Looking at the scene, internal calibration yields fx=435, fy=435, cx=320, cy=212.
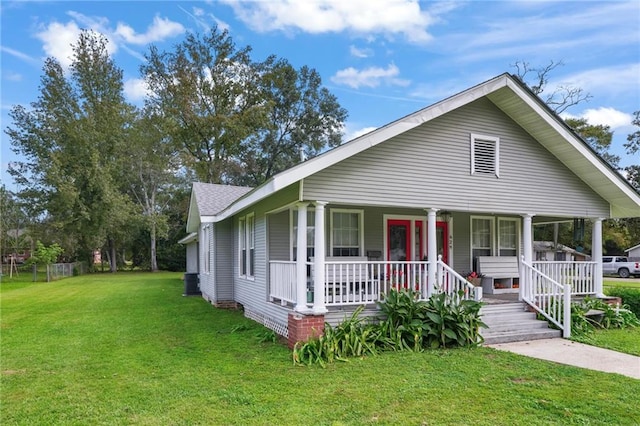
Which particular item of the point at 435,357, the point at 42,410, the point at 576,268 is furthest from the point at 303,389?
the point at 576,268

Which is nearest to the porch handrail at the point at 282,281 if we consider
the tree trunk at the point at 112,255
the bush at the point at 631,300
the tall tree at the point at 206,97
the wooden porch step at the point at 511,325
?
the wooden porch step at the point at 511,325

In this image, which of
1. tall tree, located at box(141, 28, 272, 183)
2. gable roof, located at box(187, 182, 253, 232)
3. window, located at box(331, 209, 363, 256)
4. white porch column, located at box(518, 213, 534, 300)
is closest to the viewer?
white porch column, located at box(518, 213, 534, 300)

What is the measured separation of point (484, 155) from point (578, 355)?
4.34 meters

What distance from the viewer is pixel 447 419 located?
4625 millimetres

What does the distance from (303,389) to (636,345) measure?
663 centimetres

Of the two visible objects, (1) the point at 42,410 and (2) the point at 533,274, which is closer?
(1) the point at 42,410

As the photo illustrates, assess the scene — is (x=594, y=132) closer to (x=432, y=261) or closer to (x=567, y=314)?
(x=567, y=314)

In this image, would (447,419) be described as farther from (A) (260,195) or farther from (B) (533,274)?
(B) (533,274)

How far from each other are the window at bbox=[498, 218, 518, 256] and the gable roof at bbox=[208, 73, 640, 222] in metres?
2.35

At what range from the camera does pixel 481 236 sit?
40.2ft

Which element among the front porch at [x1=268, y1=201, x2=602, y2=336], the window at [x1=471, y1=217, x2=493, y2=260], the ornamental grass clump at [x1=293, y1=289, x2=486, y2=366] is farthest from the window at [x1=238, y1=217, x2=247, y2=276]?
the window at [x1=471, y1=217, x2=493, y2=260]

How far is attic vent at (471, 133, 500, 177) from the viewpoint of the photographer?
30.9 ft

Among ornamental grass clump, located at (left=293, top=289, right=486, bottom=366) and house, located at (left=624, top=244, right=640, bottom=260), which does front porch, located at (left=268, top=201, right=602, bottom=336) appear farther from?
house, located at (left=624, top=244, right=640, bottom=260)

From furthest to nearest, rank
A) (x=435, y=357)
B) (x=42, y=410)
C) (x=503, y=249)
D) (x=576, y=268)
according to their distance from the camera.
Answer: (x=503, y=249) → (x=576, y=268) → (x=435, y=357) → (x=42, y=410)
